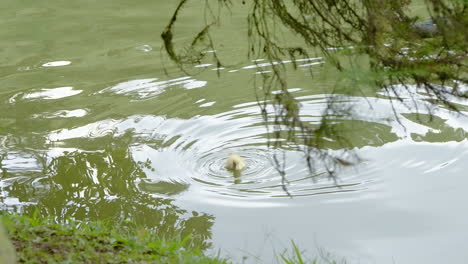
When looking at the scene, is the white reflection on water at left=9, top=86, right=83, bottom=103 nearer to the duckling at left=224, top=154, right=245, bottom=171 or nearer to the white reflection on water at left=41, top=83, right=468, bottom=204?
the white reflection on water at left=41, top=83, right=468, bottom=204

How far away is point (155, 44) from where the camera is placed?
12.0 metres

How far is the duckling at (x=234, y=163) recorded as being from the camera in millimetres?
7066

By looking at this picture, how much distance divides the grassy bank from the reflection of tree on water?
0.57 metres

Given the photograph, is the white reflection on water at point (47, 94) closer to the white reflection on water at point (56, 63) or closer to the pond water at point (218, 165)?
the pond water at point (218, 165)

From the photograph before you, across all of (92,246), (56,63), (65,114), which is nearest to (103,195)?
(92,246)

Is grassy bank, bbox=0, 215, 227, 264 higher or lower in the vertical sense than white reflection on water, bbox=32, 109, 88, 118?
lower

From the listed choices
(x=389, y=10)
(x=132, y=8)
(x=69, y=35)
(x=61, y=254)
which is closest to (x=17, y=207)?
(x=61, y=254)

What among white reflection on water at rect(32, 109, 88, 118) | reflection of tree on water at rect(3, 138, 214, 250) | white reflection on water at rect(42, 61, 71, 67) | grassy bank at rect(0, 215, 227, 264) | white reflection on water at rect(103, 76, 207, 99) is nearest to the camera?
grassy bank at rect(0, 215, 227, 264)

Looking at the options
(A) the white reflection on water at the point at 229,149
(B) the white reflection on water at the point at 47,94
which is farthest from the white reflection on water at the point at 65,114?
(B) the white reflection on water at the point at 47,94

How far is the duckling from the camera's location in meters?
7.07

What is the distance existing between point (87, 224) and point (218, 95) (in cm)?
383

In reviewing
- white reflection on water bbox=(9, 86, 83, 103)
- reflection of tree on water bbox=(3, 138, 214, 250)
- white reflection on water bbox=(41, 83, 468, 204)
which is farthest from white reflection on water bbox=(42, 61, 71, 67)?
reflection of tree on water bbox=(3, 138, 214, 250)

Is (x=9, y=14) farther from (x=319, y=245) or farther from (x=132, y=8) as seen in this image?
(x=319, y=245)

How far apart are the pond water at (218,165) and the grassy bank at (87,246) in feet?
2.18
